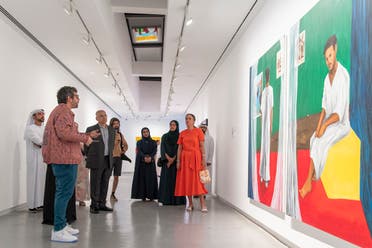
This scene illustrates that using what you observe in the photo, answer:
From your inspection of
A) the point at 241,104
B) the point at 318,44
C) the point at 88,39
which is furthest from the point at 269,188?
the point at 88,39

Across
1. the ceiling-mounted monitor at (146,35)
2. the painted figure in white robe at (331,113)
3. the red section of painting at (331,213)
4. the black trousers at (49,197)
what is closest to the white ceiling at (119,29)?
the ceiling-mounted monitor at (146,35)

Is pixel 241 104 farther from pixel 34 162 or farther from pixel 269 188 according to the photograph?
pixel 34 162

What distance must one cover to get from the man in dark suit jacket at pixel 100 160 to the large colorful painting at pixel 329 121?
9.03ft

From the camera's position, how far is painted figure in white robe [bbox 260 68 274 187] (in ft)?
14.3

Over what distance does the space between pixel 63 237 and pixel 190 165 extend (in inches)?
112

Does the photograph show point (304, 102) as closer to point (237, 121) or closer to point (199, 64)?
point (237, 121)

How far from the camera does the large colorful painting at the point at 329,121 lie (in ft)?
7.72

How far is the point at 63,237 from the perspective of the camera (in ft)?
12.5

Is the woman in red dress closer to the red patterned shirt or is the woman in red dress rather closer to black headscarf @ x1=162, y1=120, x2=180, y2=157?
black headscarf @ x1=162, y1=120, x2=180, y2=157

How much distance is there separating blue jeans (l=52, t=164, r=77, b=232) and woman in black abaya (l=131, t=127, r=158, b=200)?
399 cm

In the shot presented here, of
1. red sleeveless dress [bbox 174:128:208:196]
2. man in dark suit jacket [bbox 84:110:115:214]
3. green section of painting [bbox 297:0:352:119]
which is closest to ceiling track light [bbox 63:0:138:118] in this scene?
man in dark suit jacket [bbox 84:110:115:214]

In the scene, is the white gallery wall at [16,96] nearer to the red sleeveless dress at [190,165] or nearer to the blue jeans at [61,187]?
the blue jeans at [61,187]

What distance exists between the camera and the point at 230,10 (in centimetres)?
538

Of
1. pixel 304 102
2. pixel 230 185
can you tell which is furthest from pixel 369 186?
pixel 230 185
